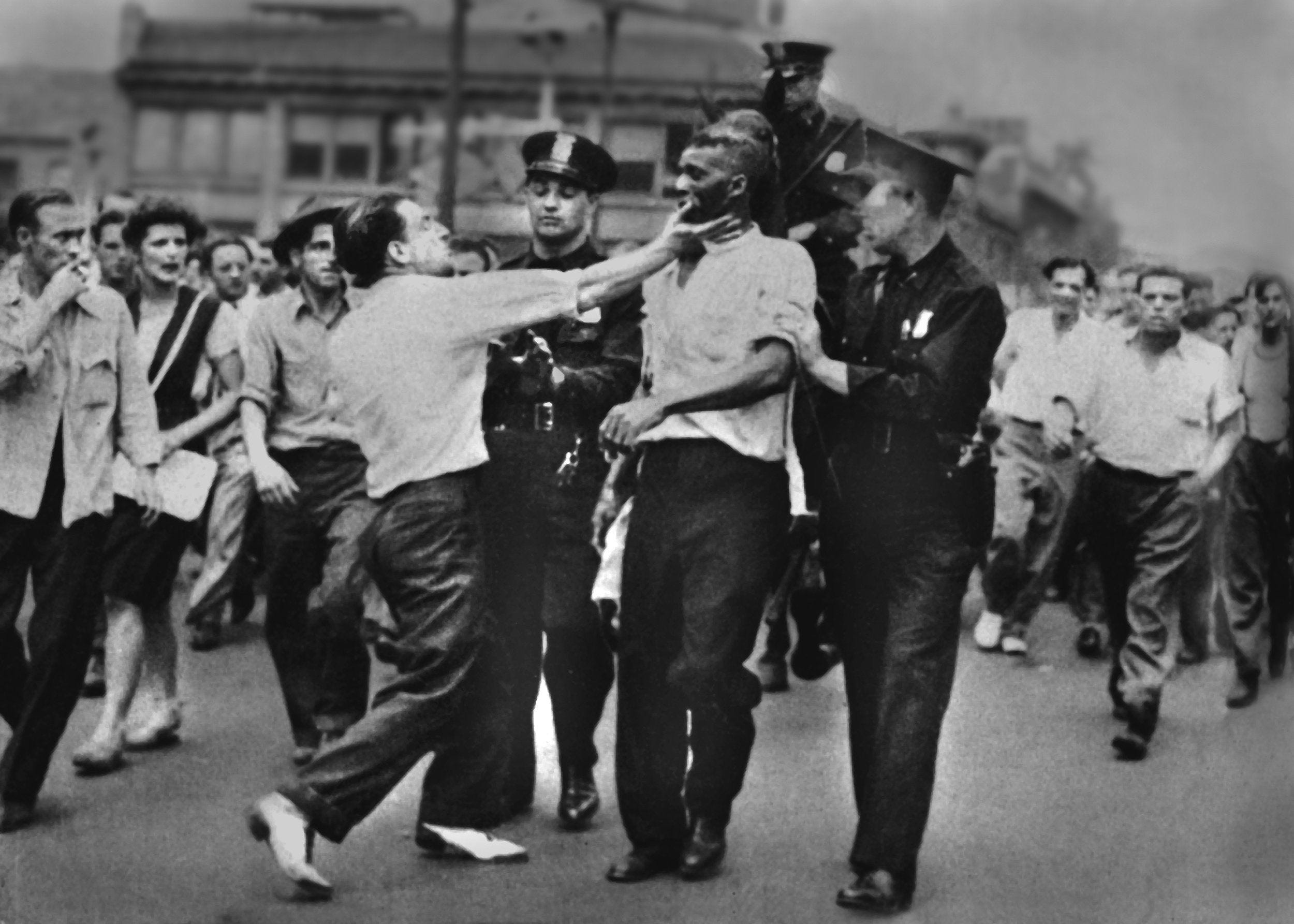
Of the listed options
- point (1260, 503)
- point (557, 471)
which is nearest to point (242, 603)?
point (557, 471)

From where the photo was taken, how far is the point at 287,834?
6035mm

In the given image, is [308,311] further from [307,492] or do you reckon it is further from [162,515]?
[162,515]

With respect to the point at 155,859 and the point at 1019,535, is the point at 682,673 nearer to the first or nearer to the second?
the point at 155,859

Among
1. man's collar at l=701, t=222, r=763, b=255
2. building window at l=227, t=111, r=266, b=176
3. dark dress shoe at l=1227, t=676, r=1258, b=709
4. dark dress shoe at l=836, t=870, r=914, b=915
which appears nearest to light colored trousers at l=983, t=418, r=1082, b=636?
dark dress shoe at l=1227, t=676, r=1258, b=709

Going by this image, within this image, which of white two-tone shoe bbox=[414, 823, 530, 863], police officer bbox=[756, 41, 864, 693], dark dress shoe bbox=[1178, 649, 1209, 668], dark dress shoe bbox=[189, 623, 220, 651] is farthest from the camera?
dark dress shoe bbox=[189, 623, 220, 651]

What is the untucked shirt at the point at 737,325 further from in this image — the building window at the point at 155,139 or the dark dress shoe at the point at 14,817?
the dark dress shoe at the point at 14,817

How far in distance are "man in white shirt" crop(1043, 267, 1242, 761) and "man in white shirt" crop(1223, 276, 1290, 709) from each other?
11 centimetres

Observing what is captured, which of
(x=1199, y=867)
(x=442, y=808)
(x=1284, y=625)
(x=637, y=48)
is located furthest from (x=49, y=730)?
(x=1284, y=625)

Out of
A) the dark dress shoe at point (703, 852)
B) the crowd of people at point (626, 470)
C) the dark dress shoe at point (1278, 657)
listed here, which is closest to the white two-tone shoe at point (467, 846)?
the crowd of people at point (626, 470)

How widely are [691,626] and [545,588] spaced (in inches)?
29.6

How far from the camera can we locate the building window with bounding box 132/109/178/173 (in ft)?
21.7

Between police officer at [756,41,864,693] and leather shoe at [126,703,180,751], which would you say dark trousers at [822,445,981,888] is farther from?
leather shoe at [126,703,180,751]

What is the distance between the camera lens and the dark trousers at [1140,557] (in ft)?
25.5

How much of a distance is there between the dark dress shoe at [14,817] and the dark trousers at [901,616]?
2.31 m
